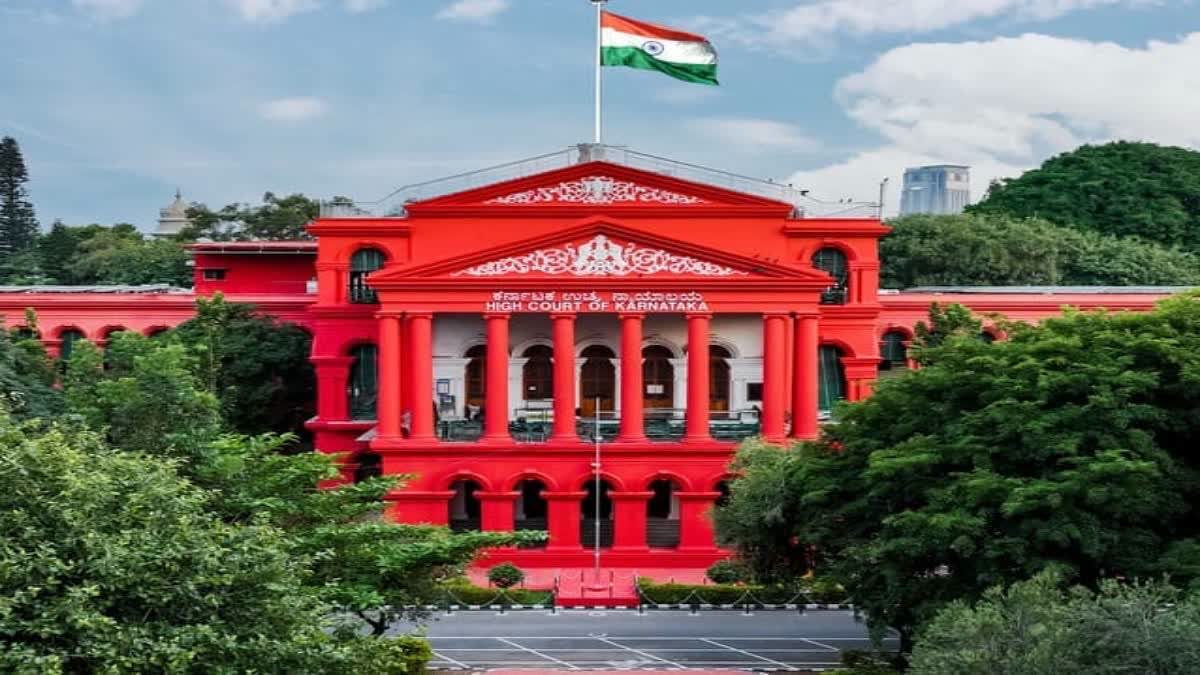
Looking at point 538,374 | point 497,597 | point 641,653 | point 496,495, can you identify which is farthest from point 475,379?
point 641,653

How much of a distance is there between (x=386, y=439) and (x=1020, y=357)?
21.2m

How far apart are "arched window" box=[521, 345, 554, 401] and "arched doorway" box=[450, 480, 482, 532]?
3928 millimetres

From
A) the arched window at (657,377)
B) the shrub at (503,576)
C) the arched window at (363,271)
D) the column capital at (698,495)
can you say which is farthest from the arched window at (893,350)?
the arched window at (363,271)

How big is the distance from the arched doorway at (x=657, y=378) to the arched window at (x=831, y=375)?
5.40 meters

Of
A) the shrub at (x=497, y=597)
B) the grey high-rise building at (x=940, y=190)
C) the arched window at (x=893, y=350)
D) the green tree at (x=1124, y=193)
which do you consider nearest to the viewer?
the shrub at (x=497, y=597)

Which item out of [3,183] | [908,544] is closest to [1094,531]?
[908,544]

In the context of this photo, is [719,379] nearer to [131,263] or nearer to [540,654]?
[540,654]

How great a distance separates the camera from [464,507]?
44.5m

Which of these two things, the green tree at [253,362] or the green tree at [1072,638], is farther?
the green tree at [253,362]

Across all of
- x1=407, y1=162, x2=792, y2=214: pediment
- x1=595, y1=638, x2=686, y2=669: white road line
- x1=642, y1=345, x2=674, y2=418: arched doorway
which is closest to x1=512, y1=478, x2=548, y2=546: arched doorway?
x1=642, y1=345, x2=674, y2=418: arched doorway

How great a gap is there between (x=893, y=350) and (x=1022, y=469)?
24.3 meters

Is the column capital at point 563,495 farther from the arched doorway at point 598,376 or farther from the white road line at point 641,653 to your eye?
the white road line at point 641,653

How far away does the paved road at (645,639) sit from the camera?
3026cm

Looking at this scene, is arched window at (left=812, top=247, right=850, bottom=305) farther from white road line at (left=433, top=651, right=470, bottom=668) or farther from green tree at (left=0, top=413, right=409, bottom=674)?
green tree at (left=0, top=413, right=409, bottom=674)
